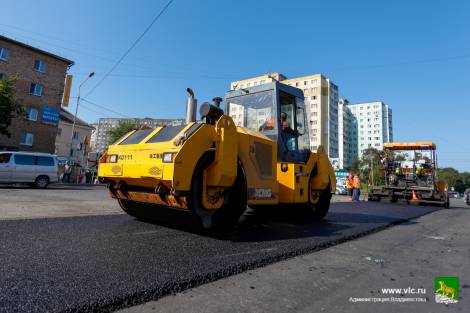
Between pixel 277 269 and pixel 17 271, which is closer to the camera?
pixel 17 271

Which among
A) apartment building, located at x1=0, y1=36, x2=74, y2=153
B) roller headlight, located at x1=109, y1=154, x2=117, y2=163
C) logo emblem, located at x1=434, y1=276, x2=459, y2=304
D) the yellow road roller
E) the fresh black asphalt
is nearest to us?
the fresh black asphalt

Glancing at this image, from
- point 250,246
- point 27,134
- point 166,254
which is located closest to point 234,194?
point 250,246

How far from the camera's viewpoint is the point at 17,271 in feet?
7.62

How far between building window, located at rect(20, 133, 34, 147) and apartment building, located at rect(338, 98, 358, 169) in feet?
248

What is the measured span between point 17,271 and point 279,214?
4.71m

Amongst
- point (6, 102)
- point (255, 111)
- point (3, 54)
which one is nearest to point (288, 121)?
point (255, 111)

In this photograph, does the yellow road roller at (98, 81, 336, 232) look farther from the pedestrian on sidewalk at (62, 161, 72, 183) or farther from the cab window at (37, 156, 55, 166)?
the pedestrian on sidewalk at (62, 161, 72, 183)

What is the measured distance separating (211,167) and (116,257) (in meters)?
1.46

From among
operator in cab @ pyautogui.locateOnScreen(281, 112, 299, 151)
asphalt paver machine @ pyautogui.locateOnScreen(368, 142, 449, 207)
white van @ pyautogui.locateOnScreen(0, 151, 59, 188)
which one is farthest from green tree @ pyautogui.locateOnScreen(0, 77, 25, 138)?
asphalt paver machine @ pyautogui.locateOnScreen(368, 142, 449, 207)

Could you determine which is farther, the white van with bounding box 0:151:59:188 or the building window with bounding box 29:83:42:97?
the building window with bounding box 29:83:42:97

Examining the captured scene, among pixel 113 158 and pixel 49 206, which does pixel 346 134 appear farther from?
pixel 113 158

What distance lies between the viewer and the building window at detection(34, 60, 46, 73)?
1003 inches

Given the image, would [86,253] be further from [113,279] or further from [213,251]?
[213,251]

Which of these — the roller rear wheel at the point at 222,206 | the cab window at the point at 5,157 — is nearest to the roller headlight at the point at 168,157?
A: the roller rear wheel at the point at 222,206
